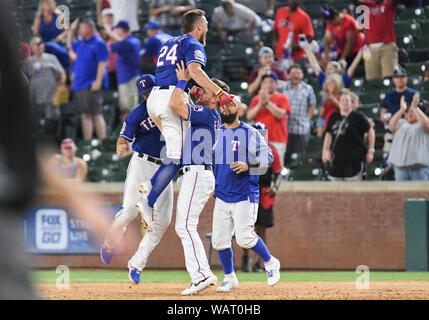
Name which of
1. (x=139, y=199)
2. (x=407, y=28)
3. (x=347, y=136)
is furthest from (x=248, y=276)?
(x=407, y=28)

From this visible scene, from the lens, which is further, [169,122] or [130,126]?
[130,126]

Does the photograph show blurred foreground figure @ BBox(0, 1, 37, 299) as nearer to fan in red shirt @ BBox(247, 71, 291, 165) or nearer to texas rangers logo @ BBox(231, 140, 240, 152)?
texas rangers logo @ BBox(231, 140, 240, 152)

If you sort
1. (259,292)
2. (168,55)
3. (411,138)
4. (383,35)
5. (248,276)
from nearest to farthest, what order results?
(168,55)
(259,292)
(248,276)
(411,138)
(383,35)

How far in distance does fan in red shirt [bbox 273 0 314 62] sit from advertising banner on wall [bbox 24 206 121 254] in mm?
4063

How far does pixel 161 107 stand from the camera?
23.4 ft

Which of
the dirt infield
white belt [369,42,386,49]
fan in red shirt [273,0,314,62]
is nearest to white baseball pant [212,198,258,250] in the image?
the dirt infield

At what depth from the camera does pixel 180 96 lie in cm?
699

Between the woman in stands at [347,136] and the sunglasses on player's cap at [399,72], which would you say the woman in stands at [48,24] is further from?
the sunglasses on player's cap at [399,72]

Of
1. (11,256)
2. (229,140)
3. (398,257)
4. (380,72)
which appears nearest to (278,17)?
(380,72)

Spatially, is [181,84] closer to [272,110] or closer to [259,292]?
[259,292]

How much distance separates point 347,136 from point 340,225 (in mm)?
1368

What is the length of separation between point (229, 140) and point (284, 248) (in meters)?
4.33

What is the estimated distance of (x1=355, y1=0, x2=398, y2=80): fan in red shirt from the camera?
40.0ft

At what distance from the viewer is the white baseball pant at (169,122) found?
278 inches
